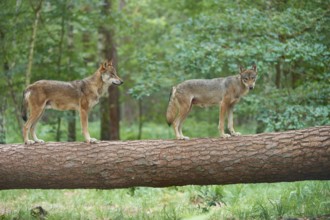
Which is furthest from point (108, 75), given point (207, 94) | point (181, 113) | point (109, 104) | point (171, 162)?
point (109, 104)

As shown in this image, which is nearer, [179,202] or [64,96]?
[64,96]

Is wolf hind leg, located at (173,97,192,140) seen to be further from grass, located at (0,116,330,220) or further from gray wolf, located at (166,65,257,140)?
grass, located at (0,116,330,220)

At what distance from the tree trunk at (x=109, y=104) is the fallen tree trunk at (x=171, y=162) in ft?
28.4

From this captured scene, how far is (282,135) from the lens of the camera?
7543 mm

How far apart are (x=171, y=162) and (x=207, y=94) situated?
184cm

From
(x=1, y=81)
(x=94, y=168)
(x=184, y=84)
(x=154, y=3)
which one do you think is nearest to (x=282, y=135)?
(x=184, y=84)

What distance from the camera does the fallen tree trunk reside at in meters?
7.35

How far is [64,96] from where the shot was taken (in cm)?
897

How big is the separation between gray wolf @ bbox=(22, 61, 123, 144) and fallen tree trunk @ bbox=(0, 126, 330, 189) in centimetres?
58

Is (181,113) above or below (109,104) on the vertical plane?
below

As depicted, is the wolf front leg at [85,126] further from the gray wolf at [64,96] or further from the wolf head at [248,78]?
the wolf head at [248,78]

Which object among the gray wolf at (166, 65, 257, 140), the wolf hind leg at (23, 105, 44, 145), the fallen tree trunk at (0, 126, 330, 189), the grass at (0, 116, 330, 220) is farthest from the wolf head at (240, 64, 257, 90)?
the wolf hind leg at (23, 105, 44, 145)

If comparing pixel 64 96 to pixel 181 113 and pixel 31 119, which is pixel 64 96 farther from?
pixel 181 113

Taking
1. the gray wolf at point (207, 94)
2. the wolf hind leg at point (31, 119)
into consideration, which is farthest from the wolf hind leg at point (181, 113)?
the wolf hind leg at point (31, 119)
